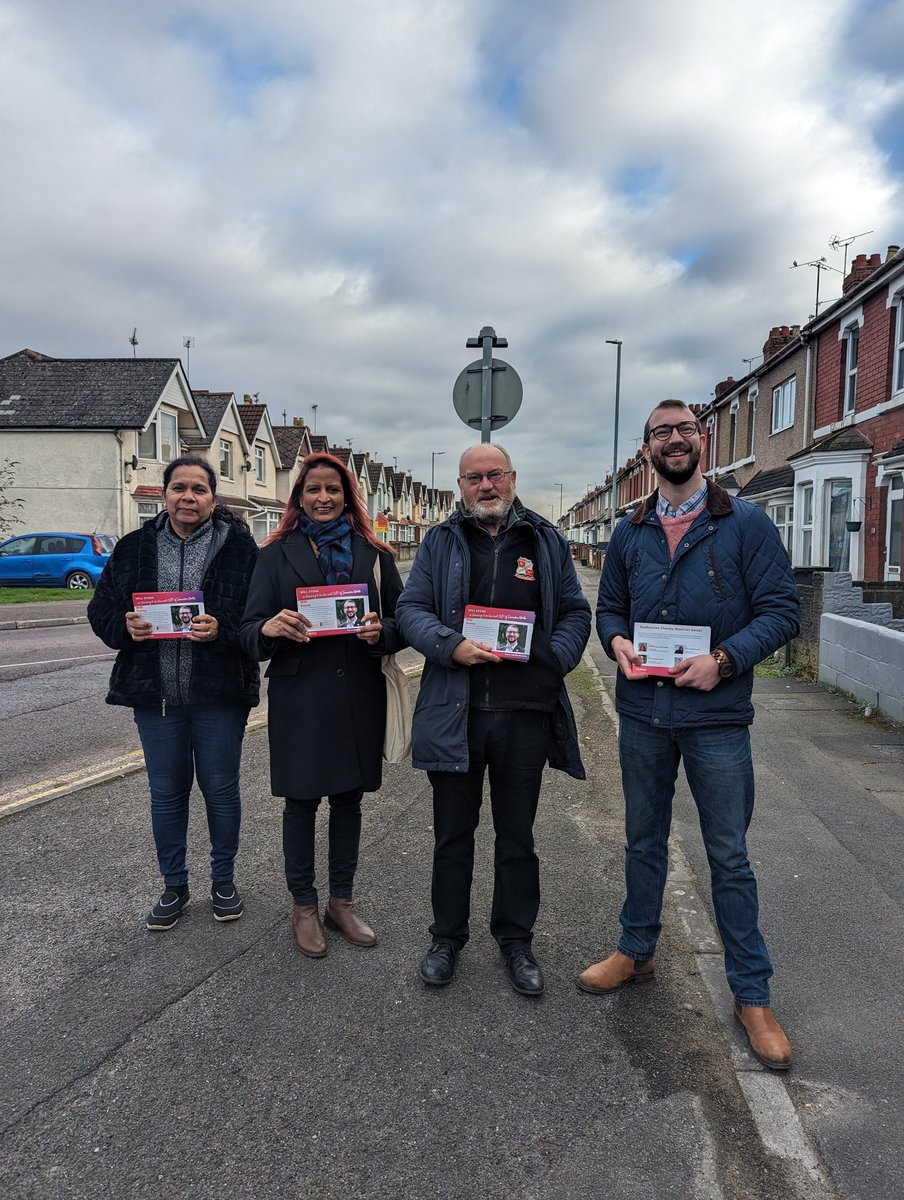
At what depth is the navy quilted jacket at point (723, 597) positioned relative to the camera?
112 inches

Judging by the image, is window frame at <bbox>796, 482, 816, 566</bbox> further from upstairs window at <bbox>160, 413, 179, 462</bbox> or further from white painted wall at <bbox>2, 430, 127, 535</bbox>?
upstairs window at <bbox>160, 413, 179, 462</bbox>

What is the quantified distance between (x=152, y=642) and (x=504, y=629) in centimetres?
165

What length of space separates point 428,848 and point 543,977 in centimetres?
148

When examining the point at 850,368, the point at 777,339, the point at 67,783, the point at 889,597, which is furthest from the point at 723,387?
the point at 67,783

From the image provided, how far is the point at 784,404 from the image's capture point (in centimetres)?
2233

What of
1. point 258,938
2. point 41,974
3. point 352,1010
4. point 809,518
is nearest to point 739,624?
point 352,1010

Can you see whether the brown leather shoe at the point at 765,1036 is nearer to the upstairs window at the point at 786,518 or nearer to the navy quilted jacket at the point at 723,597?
the navy quilted jacket at the point at 723,597

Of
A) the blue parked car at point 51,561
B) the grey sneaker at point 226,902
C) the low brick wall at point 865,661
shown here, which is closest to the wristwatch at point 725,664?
the grey sneaker at point 226,902

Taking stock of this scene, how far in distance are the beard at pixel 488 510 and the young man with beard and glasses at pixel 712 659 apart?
1.72ft

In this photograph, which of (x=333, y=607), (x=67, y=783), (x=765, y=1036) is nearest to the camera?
(x=765, y=1036)

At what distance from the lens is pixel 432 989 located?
10.3 feet

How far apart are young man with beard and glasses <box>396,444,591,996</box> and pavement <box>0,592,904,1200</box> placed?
298mm

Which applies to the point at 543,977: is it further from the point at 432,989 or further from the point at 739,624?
the point at 739,624

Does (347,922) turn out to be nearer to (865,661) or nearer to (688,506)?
(688,506)
